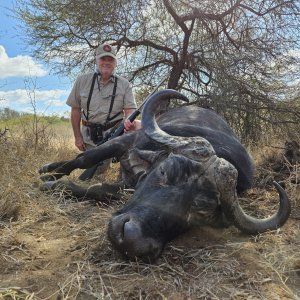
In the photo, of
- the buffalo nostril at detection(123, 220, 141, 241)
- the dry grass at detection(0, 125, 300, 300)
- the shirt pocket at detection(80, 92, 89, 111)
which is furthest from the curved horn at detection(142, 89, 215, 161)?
the shirt pocket at detection(80, 92, 89, 111)

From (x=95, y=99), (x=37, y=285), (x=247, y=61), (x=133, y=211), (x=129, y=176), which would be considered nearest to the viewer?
(x=37, y=285)

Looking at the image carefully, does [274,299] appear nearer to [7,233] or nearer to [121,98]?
[7,233]

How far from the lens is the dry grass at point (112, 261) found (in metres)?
2.37

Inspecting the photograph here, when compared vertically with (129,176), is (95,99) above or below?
above

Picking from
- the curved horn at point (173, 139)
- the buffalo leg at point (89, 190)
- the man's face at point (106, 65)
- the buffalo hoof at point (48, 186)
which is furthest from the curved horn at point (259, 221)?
the man's face at point (106, 65)

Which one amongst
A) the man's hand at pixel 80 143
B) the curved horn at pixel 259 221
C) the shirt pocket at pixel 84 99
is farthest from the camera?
the man's hand at pixel 80 143

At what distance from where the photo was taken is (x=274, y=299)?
2363mm

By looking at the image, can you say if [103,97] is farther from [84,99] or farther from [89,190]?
[89,190]

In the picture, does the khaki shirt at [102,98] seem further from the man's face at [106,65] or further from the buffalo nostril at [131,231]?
the buffalo nostril at [131,231]

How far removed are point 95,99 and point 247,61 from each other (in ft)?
11.2

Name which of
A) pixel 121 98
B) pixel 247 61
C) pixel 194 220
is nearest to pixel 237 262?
pixel 194 220

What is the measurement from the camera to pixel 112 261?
269 cm

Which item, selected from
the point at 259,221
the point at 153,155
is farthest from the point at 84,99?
the point at 259,221

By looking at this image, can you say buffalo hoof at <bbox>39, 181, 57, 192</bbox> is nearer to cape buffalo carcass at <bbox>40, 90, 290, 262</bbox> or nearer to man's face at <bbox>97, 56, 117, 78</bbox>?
cape buffalo carcass at <bbox>40, 90, 290, 262</bbox>
